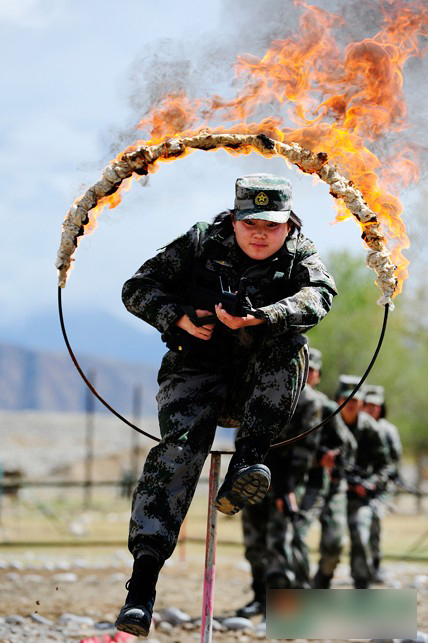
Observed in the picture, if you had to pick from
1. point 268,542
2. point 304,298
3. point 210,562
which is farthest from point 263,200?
point 268,542

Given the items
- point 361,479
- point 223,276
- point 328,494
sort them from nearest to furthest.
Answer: point 223,276
point 328,494
point 361,479

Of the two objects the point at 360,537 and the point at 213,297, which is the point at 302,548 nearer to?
the point at 360,537

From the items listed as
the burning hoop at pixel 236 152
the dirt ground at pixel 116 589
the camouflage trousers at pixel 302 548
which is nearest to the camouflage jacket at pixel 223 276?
the burning hoop at pixel 236 152

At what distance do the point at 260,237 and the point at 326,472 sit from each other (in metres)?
8.24

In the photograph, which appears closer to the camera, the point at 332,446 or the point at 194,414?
the point at 194,414

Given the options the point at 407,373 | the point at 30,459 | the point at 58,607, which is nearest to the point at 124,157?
the point at 58,607

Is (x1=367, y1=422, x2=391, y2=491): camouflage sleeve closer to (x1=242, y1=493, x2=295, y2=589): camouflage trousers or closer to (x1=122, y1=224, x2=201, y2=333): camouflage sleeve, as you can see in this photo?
(x1=242, y1=493, x2=295, y2=589): camouflage trousers

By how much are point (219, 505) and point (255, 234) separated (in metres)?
1.59

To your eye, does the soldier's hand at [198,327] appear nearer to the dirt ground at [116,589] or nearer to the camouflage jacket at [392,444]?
the dirt ground at [116,589]

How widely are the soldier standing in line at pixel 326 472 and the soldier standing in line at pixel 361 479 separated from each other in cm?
16

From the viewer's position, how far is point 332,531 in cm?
1364

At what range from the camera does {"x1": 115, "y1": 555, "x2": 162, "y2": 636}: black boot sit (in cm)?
573

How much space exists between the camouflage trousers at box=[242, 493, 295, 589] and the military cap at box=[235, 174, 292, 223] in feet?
21.2

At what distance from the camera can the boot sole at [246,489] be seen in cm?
576
